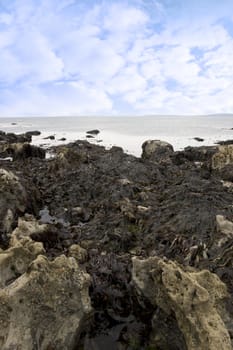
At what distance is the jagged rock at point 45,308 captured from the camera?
5.79 m

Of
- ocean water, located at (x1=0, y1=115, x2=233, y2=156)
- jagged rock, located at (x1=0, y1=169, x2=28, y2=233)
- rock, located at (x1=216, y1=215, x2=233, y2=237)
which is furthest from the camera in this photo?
ocean water, located at (x1=0, y1=115, x2=233, y2=156)

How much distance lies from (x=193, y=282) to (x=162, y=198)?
302 inches

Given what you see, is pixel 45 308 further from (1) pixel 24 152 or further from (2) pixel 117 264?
(1) pixel 24 152

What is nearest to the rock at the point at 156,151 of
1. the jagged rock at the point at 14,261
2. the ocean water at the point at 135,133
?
the ocean water at the point at 135,133

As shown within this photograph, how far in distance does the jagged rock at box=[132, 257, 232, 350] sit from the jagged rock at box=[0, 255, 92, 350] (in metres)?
1.10

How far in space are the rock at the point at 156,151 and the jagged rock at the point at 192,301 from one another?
1761 centimetres

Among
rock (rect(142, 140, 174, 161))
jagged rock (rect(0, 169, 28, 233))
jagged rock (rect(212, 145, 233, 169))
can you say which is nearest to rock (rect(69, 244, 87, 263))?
jagged rock (rect(0, 169, 28, 233))

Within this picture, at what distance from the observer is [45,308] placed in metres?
5.99

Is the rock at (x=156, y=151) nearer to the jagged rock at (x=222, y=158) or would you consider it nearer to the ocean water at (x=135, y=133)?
the ocean water at (x=135, y=133)

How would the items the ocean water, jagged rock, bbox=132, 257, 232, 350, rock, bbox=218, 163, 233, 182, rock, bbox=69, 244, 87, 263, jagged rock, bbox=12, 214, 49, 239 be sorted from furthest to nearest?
the ocean water → rock, bbox=218, 163, 233, 182 → jagged rock, bbox=12, 214, 49, 239 → rock, bbox=69, 244, 87, 263 → jagged rock, bbox=132, 257, 232, 350

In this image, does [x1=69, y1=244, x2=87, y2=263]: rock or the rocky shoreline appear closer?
the rocky shoreline

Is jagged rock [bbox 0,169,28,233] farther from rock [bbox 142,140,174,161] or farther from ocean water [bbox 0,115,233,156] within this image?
ocean water [bbox 0,115,233,156]

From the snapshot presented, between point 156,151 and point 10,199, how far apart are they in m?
14.4

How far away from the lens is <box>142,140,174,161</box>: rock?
80.3 feet
